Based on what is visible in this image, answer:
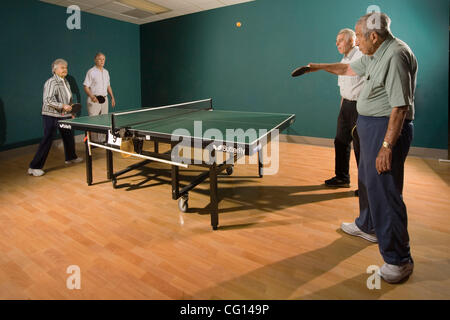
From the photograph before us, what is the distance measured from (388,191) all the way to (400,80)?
1.98 ft

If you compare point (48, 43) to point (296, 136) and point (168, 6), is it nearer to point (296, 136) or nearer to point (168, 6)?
point (168, 6)

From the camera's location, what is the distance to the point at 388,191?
5.28ft

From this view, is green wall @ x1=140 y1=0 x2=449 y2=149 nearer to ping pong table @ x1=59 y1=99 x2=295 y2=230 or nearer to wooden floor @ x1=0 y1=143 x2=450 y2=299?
wooden floor @ x1=0 y1=143 x2=450 y2=299

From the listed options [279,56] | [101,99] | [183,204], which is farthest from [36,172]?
[279,56]

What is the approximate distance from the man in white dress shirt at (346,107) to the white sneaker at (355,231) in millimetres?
693

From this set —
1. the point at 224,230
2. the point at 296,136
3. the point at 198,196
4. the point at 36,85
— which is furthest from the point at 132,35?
the point at 224,230

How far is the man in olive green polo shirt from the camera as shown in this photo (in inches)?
57.7

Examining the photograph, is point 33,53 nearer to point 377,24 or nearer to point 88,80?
point 88,80

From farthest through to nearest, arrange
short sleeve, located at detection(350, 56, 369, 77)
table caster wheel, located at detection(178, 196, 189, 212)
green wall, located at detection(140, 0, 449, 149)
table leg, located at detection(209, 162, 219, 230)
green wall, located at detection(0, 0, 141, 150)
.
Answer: green wall, located at detection(0, 0, 141, 150)
green wall, located at detection(140, 0, 449, 149)
table caster wheel, located at detection(178, 196, 189, 212)
table leg, located at detection(209, 162, 219, 230)
short sleeve, located at detection(350, 56, 369, 77)

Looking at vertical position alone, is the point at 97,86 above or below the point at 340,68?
above

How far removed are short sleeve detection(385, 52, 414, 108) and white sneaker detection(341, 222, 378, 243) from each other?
111 cm

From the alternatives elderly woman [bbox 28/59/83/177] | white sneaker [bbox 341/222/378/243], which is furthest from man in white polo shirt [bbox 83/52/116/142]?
white sneaker [bbox 341/222/378/243]

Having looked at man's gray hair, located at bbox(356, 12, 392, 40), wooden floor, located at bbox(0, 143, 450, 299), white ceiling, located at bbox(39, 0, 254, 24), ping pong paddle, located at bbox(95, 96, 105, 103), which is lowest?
wooden floor, located at bbox(0, 143, 450, 299)

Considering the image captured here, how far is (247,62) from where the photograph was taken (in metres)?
5.84
